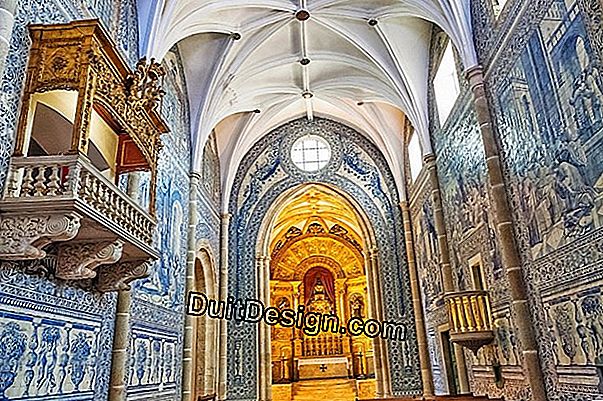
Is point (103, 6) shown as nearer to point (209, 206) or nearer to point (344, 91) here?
point (209, 206)

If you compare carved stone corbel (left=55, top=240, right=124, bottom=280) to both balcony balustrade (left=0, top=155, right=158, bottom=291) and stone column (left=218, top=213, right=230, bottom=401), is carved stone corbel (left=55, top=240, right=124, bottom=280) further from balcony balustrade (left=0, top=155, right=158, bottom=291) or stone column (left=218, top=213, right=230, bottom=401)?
stone column (left=218, top=213, right=230, bottom=401)

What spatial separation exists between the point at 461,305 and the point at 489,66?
4.43 m

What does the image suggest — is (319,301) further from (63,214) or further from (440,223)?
(63,214)

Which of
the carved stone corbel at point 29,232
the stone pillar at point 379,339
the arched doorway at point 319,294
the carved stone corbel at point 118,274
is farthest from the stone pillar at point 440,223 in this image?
the arched doorway at point 319,294

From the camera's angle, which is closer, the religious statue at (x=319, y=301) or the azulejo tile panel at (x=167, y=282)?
the azulejo tile panel at (x=167, y=282)

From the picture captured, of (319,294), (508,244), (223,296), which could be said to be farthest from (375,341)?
(319,294)

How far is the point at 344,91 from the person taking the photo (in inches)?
617

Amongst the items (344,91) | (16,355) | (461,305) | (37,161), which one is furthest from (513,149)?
Result: (344,91)

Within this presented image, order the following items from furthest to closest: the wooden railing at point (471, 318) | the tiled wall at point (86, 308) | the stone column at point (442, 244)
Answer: the stone column at point (442, 244) → the wooden railing at point (471, 318) → the tiled wall at point (86, 308)

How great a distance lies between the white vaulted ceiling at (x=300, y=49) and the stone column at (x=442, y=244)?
1.98 ft

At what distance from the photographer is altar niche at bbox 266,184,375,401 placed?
2739 centimetres

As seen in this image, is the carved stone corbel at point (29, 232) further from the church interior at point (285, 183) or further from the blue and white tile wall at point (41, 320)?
the blue and white tile wall at point (41, 320)

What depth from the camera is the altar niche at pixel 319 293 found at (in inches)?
1078

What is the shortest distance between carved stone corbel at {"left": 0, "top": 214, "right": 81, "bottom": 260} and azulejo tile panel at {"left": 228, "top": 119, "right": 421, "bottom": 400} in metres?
11.3
